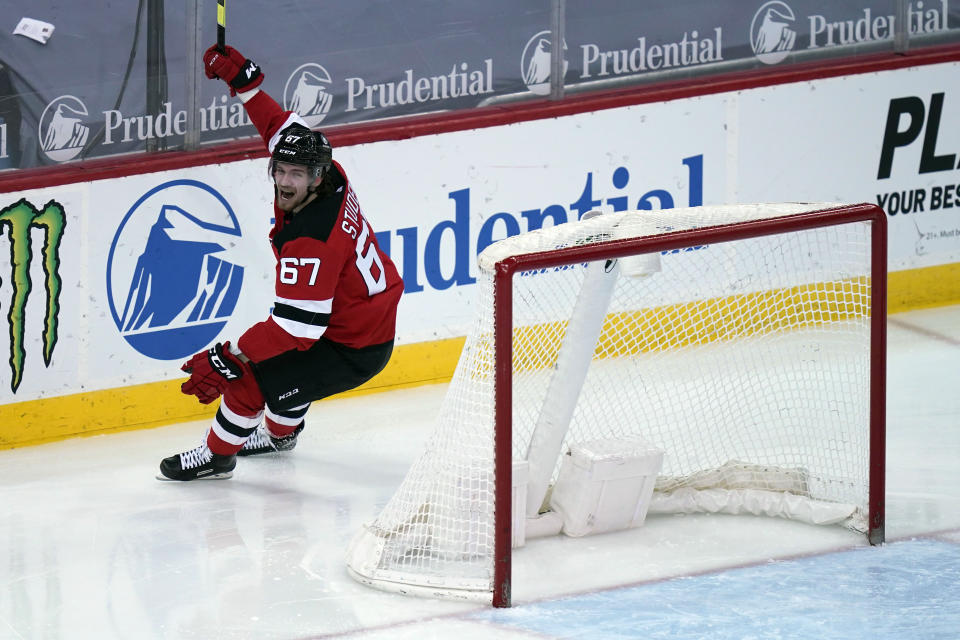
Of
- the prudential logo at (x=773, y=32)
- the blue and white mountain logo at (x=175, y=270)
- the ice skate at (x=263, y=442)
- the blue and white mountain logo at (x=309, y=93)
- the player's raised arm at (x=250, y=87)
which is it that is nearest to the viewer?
the player's raised arm at (x=250, y=87)

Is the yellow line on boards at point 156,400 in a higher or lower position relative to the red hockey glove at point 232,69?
lower

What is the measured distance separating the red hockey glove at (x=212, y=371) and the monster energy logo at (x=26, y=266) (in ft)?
2.62

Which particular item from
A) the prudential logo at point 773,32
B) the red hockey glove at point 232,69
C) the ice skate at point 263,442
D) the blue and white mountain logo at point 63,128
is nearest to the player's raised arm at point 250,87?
the red hockey glove at point 232,69

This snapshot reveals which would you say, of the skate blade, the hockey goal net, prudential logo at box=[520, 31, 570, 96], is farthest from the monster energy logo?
prudential logo at box=[520, 31, 570, 96]

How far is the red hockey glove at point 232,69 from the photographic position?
193 inches

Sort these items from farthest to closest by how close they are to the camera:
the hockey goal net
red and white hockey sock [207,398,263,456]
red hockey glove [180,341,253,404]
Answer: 1. red and white hockey sock [207,398,263,456]
2. red hockey glove [180,341,253,404]
3. the hockey goal net

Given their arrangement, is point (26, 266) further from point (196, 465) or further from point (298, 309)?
point (298, 309)

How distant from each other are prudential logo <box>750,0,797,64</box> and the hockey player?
2.17 meters

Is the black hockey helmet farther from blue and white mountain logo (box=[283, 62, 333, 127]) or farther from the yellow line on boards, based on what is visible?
blue and white mountain logo (box=[283, 62, 333, 127])

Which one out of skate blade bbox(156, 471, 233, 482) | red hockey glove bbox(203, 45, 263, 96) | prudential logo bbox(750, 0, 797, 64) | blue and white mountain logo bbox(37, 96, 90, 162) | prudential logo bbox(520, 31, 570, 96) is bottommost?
skate blade bbox(156, 471, 233, 482)

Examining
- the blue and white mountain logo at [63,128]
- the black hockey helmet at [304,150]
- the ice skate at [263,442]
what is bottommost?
the ice skate at [263,442]

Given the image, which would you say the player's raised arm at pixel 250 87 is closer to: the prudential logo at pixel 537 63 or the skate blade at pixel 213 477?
the skate blade at pixel 213 477

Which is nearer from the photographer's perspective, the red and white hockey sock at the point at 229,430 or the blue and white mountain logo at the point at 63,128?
the red and white hockey sock at the point at 229,430

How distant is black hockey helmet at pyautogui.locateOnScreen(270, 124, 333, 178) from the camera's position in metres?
4.50
